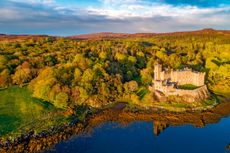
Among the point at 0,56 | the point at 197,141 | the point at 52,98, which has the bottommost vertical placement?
the point at 197,141

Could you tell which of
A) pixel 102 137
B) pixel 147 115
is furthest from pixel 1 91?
pixel 147 115

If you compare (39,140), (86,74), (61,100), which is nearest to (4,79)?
(61,100)

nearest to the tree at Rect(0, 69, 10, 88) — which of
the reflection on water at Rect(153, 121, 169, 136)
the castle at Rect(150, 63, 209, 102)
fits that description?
the castle at Rect(150, 63, 209, 102)

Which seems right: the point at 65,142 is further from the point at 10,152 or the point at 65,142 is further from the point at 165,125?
the point at 165,125

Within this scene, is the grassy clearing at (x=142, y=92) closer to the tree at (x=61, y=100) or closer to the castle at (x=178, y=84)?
the castle at (x=178, y=84)

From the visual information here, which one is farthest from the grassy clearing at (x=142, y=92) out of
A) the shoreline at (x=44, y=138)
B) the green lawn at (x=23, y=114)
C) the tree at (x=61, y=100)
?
the green lawn at (x=23, y=114)

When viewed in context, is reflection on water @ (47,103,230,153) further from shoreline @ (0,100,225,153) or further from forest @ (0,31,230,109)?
forest @ (0,31,230,109)
